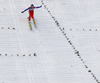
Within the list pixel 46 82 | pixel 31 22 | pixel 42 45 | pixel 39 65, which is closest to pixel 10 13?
pixel 31 22

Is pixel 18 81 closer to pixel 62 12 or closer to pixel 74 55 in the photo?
pixel 74 55

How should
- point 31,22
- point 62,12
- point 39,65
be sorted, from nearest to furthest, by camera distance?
1. point 39,65
2. point 31,22
3. point 62,12

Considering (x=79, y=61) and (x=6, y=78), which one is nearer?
(x=6, y=78)

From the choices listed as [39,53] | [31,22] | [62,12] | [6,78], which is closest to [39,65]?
[39,53]

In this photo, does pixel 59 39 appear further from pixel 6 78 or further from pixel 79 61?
pixel 6 78

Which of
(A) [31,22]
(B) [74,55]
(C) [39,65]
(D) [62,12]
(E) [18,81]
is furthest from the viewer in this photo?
(D) [62,12]

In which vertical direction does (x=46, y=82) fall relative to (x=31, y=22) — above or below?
below
